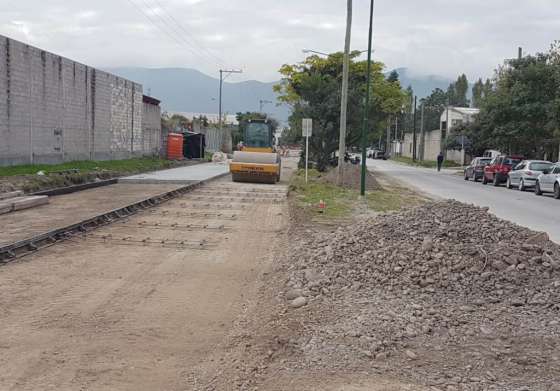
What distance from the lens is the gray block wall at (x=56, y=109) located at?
2294 cm

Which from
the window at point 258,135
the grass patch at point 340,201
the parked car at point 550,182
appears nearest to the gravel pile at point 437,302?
the grass patch at point 340,201

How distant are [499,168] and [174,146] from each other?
2257 cm

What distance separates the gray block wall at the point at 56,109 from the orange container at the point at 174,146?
6.07 metres

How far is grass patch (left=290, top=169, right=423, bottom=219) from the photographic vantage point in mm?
17078

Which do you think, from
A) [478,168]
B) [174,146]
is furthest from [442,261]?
[174,146]

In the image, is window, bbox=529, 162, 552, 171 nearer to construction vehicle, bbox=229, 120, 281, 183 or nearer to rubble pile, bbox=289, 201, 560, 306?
construction vehicle, bbox=229, 120, 281, 183

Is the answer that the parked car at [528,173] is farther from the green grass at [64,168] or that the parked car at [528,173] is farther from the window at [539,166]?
the green grass at [64,168]

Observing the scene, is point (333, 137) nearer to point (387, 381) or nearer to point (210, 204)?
point (210, 204)

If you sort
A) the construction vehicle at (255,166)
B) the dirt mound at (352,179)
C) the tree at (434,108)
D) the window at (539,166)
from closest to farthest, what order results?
the dirt mound at (352,179) < the construction vehicle at (255,166) < the window at (539,166) < the tree at (434,108)

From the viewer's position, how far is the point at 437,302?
662 cm

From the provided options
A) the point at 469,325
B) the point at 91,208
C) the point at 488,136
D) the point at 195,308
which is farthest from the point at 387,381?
the point at 488,136

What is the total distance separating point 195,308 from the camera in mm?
7215

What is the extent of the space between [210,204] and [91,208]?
3.67m

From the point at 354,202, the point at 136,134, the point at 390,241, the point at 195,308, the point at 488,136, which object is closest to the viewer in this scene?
the point at 195,308
